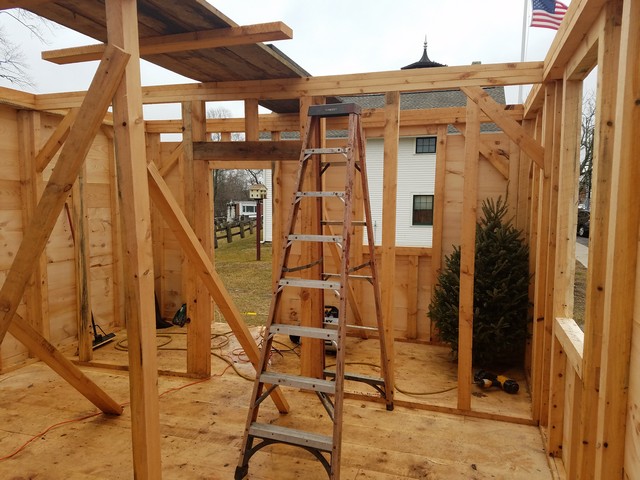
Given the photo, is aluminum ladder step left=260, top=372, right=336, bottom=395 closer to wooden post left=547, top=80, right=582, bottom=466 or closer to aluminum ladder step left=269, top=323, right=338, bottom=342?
aluminum ladder step left=269, top=323, right=338, bottom=342

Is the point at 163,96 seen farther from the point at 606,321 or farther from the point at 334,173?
the point at 606,321

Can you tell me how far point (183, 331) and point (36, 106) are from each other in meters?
3.13

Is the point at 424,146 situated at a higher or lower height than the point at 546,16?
lower

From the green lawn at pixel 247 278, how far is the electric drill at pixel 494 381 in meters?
3.01

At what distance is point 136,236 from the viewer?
1.99 m

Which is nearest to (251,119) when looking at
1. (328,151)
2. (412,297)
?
(328,151)

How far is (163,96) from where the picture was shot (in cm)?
414

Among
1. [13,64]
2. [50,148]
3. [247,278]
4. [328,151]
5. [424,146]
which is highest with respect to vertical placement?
[13,64]

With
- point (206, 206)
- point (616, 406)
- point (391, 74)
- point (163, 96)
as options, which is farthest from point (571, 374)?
point (163, 96)

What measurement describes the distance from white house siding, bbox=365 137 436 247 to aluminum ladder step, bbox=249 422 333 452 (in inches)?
407

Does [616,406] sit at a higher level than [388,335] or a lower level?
higher

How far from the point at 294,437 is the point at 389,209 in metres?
1.92

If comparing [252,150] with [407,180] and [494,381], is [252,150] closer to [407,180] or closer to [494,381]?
[494,381]

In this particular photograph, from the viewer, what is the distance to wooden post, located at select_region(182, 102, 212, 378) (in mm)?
4055
